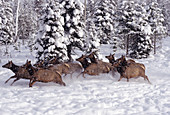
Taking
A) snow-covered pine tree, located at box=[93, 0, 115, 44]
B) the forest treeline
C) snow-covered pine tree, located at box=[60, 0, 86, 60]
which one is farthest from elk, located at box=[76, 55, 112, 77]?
snow-covered pine tree, located at box=[93, 0, 115, 44]

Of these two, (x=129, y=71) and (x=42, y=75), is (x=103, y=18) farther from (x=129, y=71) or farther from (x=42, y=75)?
(x=42, y=75)

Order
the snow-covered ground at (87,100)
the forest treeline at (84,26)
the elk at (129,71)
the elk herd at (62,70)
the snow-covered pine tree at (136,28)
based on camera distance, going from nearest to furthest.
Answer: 1. the snow-covered ground at (87,100)
2. the elk herd at (62,70)
3. the elk at (129,71)
4. the forest treeline at (84,26)
5. the snow-covered pine tree at (136,28)

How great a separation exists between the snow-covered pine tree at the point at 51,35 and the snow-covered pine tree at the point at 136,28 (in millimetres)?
14377

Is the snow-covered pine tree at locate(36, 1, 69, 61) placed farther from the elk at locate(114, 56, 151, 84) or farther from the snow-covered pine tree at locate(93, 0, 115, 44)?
the snow-covered pine tree at locate(93, 0, 115, 44)

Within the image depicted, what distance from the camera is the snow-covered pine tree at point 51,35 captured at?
1432 cm

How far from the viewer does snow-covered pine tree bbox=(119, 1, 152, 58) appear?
82.5ft

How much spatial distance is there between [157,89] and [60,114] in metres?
5.11

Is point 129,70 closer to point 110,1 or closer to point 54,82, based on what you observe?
point 54,82

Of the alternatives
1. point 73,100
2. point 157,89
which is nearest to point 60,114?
point 73,100

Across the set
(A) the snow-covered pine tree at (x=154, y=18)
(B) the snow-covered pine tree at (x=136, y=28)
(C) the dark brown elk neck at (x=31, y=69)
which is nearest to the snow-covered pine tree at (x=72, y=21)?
(C) the dark brown elk neck at (x=31, y=69)

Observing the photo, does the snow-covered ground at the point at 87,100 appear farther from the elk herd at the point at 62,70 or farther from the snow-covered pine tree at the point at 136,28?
the snow-covered pine tree at the point at 136,28

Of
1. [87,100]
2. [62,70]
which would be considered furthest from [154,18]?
[87,100]

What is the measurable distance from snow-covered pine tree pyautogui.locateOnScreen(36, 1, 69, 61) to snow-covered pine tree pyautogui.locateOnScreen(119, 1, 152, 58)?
1438 centimetres

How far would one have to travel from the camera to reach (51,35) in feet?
48.1
